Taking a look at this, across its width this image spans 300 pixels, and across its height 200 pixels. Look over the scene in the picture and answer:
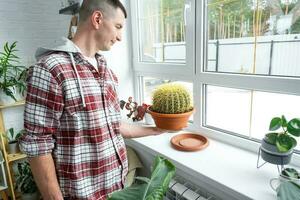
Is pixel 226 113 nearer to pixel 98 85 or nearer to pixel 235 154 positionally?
pixel 235 154

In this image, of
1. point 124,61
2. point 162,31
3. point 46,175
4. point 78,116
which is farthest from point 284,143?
point 124,61

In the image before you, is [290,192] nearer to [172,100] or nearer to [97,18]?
[172,100]

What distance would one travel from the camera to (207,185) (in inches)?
45.8

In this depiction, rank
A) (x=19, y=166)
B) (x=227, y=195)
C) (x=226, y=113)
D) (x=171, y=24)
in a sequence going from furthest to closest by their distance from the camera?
(x=19, y=166) → (x=171, y=24) → (x=226, y=113) → (x=227, y=195)

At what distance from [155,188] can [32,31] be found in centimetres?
175

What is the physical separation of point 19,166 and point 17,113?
0.41 m

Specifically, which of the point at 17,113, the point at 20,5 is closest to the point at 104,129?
the point at 17,113

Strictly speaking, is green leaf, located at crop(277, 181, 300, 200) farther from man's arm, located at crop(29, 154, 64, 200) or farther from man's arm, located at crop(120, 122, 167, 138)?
man's arm, located at crop(29, 154, 64, 200)

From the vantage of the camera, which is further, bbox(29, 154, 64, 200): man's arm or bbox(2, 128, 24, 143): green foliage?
bbox(2, 128, 24, 143): green foliage

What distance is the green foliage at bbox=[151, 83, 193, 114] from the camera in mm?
966

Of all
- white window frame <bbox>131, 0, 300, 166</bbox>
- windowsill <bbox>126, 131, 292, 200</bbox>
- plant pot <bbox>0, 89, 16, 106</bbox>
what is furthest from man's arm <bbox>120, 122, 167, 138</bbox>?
plant pot <bbox>0, 89, 16, 106</bbox>

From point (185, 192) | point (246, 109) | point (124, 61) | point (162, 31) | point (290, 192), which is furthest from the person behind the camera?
point (124, 61)

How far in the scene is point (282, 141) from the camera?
97 centimetres

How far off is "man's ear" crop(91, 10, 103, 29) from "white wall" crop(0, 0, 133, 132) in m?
0.93
